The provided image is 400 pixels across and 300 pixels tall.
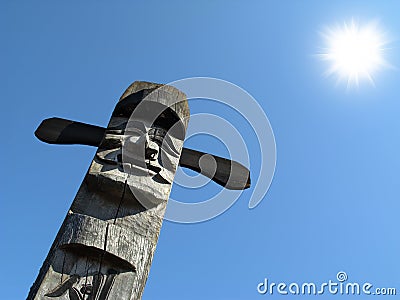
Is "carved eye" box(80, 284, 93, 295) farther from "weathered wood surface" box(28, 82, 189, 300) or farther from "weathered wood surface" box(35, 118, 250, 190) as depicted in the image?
"weathered wood surface" box(35, 118, 250, 190)

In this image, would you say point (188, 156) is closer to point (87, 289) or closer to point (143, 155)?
point (143, 155)

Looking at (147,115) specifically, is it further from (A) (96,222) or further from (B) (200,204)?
(A) (96,222)

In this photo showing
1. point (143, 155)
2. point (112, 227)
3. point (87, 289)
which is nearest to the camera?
point (87, 289)


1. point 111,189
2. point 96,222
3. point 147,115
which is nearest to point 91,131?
point 147,115

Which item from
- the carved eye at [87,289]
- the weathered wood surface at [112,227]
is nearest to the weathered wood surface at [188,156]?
the weathered wood surface at [112,227]

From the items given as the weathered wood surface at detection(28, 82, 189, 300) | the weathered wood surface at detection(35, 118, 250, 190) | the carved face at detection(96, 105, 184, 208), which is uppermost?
the weathered wood surface at detection(35, 118, 250, 190)

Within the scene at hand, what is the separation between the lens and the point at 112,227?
2164 millimetres

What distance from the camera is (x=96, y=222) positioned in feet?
7.02

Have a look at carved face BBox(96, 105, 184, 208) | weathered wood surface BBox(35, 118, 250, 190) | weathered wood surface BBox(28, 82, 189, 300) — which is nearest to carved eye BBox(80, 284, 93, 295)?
weathered wood surface BBox(28, 82, 189, 300)

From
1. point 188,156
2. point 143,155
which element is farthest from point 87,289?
point 188,156

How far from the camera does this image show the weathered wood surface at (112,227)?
200 cm

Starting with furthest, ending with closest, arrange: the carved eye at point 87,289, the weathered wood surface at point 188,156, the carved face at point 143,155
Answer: the weathered wood surface at point 188,156 < the carved face at point 143,155 < the carved eye at point 87,289

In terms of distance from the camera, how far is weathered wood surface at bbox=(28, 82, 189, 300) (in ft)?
6.55

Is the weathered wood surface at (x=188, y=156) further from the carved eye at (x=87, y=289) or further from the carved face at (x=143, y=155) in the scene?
the carved eye at (x=87, y=289)
